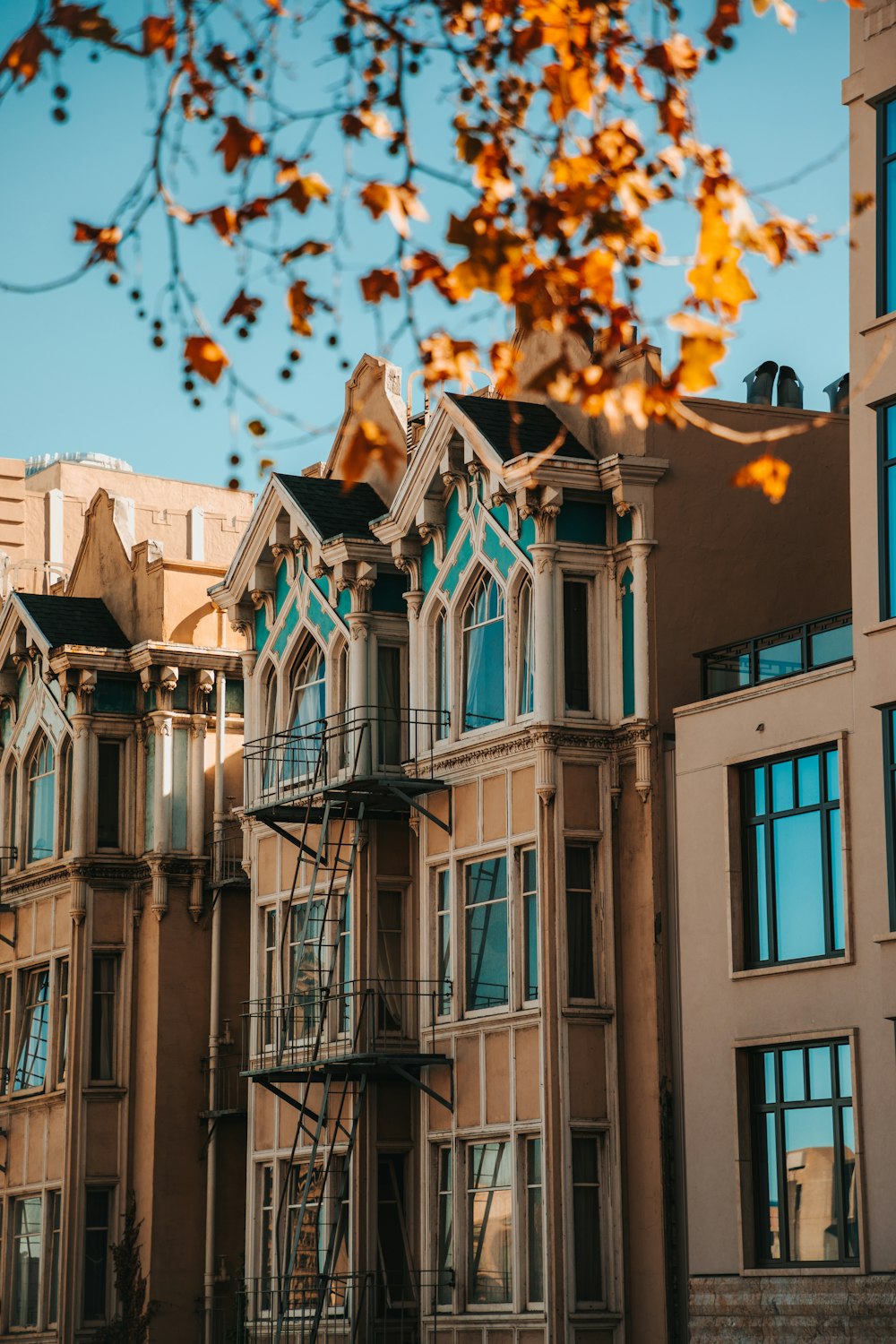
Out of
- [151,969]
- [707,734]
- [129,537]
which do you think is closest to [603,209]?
[707,734]

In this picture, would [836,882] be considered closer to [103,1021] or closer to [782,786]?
[782,786]

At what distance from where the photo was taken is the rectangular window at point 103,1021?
1565 inches

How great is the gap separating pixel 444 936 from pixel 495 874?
4.87 feet

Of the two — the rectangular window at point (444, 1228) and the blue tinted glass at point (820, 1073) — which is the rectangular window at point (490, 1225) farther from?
the blue tinted glass at point (820, 1073)

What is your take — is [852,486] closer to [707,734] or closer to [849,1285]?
[707,734]

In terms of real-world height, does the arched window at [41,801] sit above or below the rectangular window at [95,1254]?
above

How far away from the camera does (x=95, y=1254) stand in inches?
1540

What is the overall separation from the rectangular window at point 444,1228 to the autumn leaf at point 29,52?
68.8 feet

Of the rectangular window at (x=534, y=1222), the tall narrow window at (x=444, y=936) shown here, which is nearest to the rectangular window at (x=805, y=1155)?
the rectangular window at (x=534, y=1222)

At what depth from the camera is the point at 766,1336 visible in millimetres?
25750

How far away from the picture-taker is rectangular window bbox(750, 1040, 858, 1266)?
25.4 meters

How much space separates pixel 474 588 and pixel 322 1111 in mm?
7236

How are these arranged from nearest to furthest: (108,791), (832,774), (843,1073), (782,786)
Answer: (843,1073)
(832,774)
(782,786)
(108,791)

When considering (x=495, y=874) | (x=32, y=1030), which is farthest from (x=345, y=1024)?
(x=32, y=1030)
